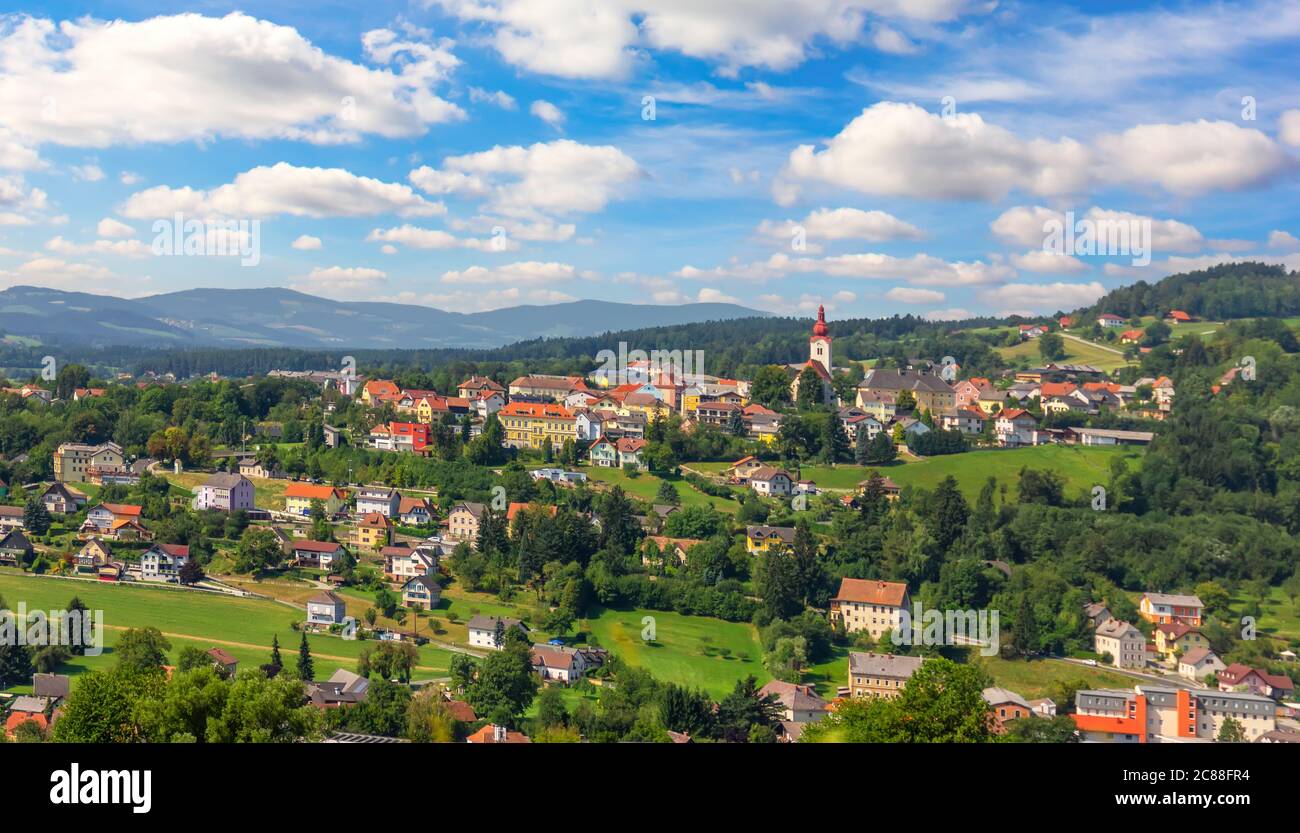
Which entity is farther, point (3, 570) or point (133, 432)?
point (133, 432)

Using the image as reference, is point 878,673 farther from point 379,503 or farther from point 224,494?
point 224,494

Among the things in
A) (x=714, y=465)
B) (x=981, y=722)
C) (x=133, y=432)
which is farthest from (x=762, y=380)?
(x=981, y=722)

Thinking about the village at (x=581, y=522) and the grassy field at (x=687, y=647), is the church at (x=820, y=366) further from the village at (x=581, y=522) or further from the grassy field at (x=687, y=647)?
the grassy field at (x=687, y=647)

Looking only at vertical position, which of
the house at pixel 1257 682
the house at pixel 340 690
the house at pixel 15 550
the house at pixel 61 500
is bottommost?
the house at pixel 1257 682

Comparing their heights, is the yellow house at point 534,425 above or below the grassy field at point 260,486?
above
